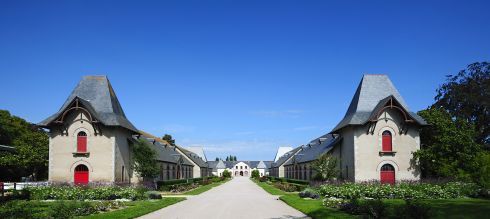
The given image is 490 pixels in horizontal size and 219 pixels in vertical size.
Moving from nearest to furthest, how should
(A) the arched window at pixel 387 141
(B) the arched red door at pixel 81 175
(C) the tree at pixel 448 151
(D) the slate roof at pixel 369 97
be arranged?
(C) the tree at pixel 448 151
(B) the arched red door at pixel 81 175
(A) the arched window at pixel 387 141
(D) the slate roof at pixel 369 97

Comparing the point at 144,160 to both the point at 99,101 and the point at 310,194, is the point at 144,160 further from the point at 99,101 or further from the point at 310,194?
the point at 310,194

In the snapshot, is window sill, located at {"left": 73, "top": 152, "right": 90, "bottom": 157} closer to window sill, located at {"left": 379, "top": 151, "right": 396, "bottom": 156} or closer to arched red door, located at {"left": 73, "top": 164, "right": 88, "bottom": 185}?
arched red door, located at {"left": 73, "top": 164, "right": 88, "bottom": 185}

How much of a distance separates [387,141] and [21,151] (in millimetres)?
35598

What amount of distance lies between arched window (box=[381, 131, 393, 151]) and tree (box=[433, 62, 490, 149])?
15530 millimetres

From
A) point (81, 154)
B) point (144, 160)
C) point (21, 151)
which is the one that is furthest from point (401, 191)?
point (21, 151)

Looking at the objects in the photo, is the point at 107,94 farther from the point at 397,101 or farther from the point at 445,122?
the point at 445,122

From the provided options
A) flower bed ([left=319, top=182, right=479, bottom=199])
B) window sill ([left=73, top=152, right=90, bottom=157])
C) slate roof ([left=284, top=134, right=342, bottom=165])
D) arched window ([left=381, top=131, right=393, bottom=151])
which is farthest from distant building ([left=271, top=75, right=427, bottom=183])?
window sill ([left=73, top=152, right=90, bottom=157])

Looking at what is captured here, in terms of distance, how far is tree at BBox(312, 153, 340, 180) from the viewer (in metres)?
37.1

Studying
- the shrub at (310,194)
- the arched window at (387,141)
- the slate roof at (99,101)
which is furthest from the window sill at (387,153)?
the slate roof at (99,101)

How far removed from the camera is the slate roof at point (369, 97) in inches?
1444

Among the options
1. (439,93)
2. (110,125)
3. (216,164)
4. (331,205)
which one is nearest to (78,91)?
(110,125)

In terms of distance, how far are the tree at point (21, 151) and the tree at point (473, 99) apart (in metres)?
44.4

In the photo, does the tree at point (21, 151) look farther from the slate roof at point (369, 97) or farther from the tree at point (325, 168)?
the slate roof at point (369, 97)

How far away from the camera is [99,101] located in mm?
37500
